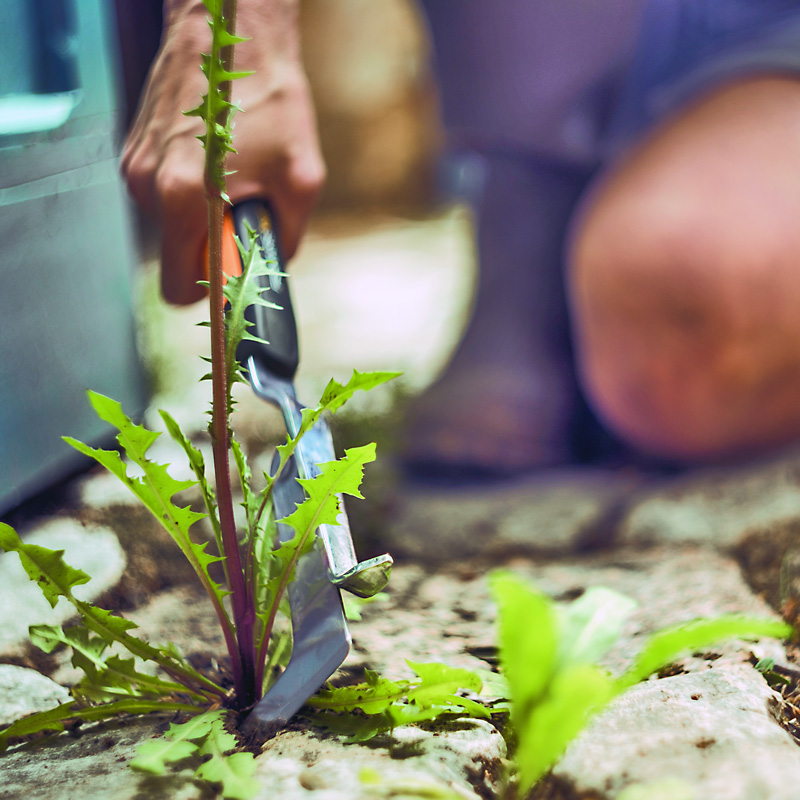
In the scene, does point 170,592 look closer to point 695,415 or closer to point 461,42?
point 695,415

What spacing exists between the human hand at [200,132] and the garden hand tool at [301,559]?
6 cm

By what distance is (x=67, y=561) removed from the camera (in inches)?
29.6

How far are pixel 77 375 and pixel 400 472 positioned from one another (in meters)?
0.49

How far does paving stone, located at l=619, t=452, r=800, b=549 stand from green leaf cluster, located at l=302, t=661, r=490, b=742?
0.50m

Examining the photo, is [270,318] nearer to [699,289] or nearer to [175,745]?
[175,745]

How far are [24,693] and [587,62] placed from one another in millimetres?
1237

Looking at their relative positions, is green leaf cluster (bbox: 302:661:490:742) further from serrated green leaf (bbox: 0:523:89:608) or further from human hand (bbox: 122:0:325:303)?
human hand (bbox: 122:0:325:303)

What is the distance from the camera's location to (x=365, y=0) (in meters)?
3.26

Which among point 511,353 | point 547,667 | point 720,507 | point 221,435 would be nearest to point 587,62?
point 511,353

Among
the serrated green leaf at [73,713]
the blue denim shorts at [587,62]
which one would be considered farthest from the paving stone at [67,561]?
the blue denim shorts at [587,62]

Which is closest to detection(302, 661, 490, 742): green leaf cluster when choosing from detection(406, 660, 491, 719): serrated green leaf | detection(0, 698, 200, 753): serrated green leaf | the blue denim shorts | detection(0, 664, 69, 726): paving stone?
detection(406, 660, 491, 719): serrated green leaf

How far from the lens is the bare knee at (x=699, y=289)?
94cm

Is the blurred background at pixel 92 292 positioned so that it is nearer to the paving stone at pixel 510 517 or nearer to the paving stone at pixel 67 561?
the paving stone at pixel 67 561

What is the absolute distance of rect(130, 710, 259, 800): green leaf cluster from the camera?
1.42 ft
